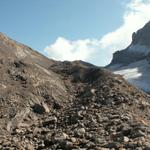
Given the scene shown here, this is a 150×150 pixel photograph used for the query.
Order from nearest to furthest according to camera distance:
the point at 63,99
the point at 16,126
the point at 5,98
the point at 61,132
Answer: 1. the point at 61,132
2. the point at 16,126
3. the point at 5,98
4. the point at 63,99

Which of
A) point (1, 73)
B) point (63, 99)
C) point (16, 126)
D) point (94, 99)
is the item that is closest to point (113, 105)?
point (94, 99)

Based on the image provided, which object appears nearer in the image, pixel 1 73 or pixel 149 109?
pixel 149 109

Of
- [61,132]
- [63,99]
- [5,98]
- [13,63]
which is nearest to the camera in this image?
[61,132]

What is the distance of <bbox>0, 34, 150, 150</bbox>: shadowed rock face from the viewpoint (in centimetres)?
2328

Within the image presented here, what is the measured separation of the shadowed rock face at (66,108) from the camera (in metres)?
23.3

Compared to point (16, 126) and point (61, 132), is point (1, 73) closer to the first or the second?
point (16, 126)

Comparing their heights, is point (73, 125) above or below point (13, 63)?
below

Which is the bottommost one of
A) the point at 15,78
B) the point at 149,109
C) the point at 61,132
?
the point at 61,132

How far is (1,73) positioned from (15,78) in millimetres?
1150

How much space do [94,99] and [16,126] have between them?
7.20 metres

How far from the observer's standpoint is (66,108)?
31312 mm

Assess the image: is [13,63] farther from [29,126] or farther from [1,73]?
[29,126]

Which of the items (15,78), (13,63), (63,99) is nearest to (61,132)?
(63,99)

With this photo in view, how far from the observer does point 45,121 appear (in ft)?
91.8
